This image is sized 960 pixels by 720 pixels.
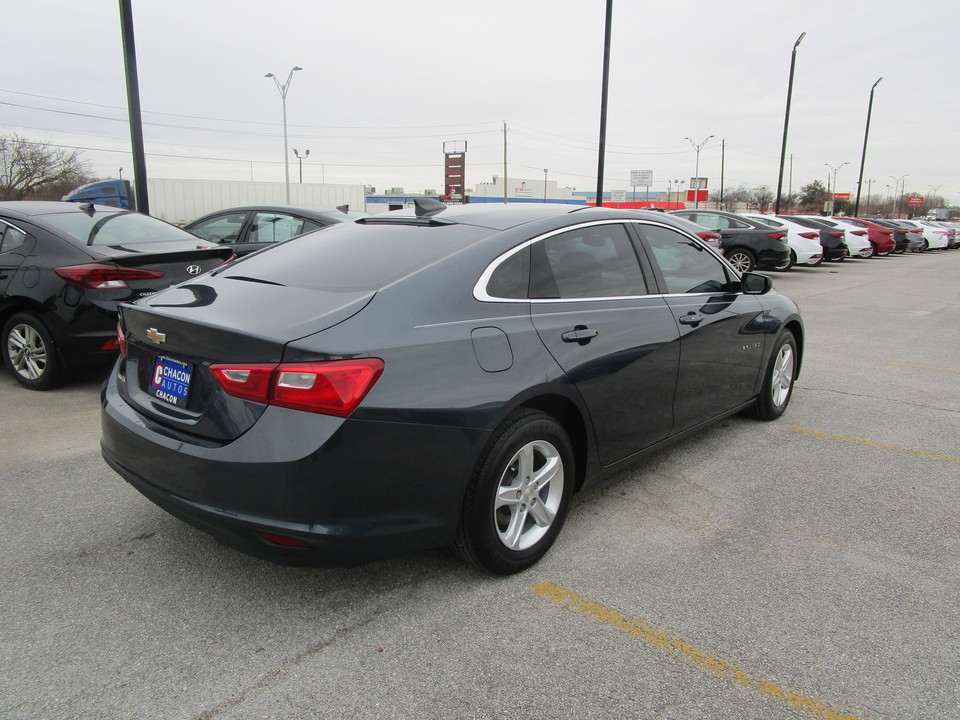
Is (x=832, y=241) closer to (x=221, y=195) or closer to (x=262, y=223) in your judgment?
(x=262, y=223)

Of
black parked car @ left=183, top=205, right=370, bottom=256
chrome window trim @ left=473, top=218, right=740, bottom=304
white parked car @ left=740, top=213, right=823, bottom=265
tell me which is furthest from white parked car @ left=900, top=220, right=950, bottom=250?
chrome window trim @ left=473, top=218, right=740, bottom=304

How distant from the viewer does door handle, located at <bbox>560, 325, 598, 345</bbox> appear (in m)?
3.07

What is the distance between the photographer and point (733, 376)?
4438 mm

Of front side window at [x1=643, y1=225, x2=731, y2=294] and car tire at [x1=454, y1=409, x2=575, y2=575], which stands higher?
front side window at [x1=643, y1=225, x2=731, y2=294]

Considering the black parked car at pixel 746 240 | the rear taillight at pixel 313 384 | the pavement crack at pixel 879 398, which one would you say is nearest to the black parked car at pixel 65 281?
the rear taillight at pixel 313 384

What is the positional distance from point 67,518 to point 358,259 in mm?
1939

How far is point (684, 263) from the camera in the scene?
13.8 feet

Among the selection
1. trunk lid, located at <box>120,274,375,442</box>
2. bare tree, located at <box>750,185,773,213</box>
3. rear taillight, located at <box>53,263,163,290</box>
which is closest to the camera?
trunk lid, located at <box>120,274,375,442</box>

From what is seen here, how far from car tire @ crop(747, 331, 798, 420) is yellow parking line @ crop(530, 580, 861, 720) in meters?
2.82

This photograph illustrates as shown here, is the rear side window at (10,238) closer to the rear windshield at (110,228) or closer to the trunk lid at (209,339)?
the rear windshield at (110,228)

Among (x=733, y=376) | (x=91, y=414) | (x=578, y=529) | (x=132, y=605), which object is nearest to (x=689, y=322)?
(x=733, y=376)

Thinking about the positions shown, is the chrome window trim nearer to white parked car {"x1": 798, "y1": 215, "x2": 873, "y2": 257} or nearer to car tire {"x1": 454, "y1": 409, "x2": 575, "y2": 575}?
car tire {"x1": 454, "y1": 409, "x2": 575, "y2": 575}

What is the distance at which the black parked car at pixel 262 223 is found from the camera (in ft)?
27.7

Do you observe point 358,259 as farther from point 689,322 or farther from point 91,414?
point 91,414
